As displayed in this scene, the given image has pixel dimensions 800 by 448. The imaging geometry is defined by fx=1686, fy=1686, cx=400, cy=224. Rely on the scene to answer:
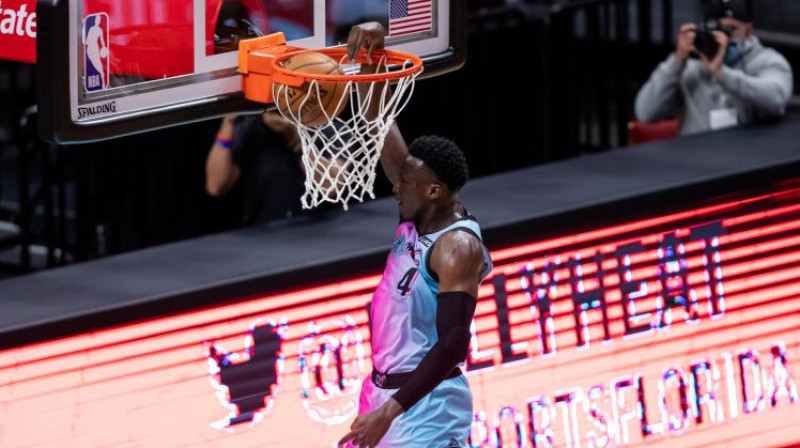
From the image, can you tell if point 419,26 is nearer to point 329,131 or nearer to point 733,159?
point 329,131

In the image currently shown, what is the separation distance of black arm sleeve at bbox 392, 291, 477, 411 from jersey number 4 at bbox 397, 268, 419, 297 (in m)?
0.23

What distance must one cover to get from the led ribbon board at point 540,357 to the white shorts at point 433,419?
63 centimetres

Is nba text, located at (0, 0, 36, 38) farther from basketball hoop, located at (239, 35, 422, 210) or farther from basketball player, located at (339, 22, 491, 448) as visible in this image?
basketball player, located at (339, 22, 491, 448)

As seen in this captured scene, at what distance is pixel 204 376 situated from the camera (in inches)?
235

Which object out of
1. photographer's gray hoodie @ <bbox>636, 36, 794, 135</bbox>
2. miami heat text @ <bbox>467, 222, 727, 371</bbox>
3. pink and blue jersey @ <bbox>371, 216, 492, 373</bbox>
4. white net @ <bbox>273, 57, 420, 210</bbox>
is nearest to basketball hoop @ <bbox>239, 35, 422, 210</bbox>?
white net @ <bbox>273, 57, 420, 210</bbox>

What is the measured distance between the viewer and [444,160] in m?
5.54

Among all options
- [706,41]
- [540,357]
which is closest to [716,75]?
[706,41]

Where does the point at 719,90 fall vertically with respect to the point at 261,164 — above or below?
above

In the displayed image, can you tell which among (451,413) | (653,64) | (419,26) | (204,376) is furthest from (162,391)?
(653,64)

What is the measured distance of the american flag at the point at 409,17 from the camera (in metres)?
6.12

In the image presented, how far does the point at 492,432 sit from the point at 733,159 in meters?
1.69

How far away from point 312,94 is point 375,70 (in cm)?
28

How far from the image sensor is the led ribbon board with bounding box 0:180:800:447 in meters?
5.76

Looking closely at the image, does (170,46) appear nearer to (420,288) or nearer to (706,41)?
(420,288)
